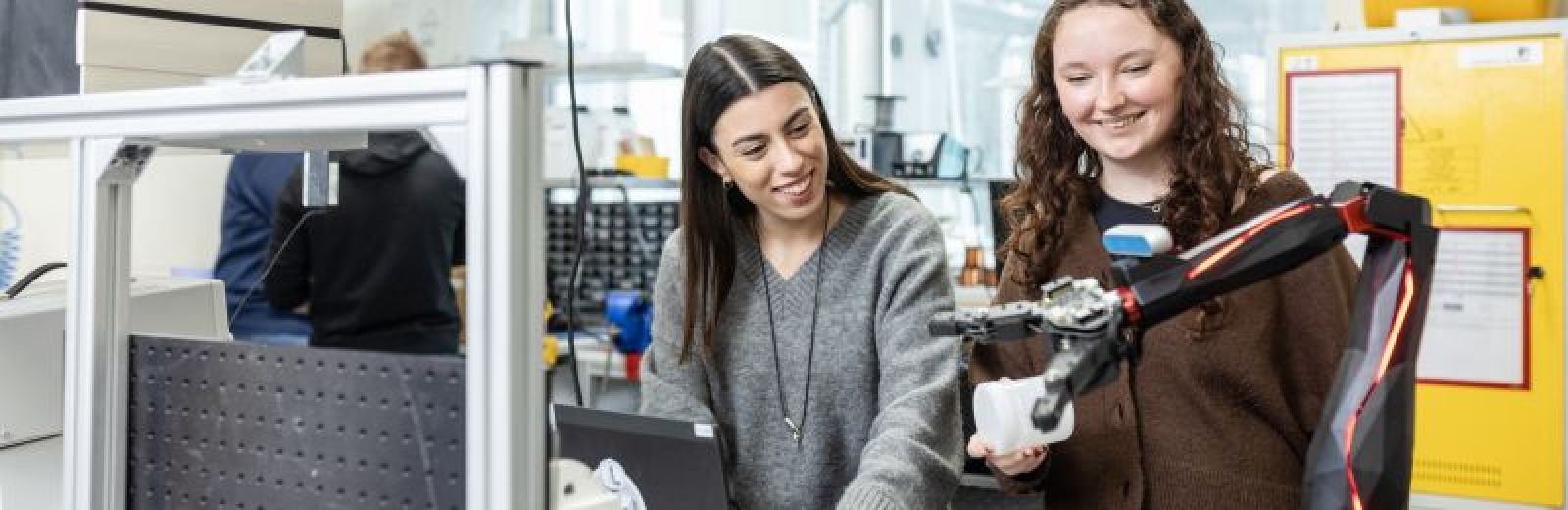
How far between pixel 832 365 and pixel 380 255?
5.01 feet

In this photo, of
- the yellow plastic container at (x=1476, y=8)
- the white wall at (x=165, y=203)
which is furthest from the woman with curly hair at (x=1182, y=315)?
the white wall at (x=165, y=203)

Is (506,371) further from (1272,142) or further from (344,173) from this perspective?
(1272,142)

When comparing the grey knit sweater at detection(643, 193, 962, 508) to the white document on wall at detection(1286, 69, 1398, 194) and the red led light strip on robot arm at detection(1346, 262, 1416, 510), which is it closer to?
the red led light strip on robot arm at detection(1346, 262, 1416, 510)

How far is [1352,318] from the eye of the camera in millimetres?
983

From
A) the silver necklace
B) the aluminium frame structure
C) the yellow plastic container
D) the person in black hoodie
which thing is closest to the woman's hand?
the silver necklace

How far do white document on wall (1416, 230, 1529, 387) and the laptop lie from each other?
96.2 inches

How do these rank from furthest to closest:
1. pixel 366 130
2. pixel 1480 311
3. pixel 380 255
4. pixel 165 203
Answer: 1. pixel 165 203
2. pixel 1480 311
3. pixel 380 255
4. pixel 366 130

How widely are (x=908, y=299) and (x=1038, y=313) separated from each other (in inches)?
21.1

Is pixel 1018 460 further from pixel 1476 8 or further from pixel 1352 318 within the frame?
pixel 1476 8

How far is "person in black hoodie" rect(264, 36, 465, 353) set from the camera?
8.56 feet

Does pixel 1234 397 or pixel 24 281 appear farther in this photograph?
pixel 24 281

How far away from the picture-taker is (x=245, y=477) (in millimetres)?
929

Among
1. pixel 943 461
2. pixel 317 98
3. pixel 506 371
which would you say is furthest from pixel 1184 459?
pixel 317 98

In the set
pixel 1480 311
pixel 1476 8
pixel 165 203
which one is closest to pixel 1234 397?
pixel 1480 311
